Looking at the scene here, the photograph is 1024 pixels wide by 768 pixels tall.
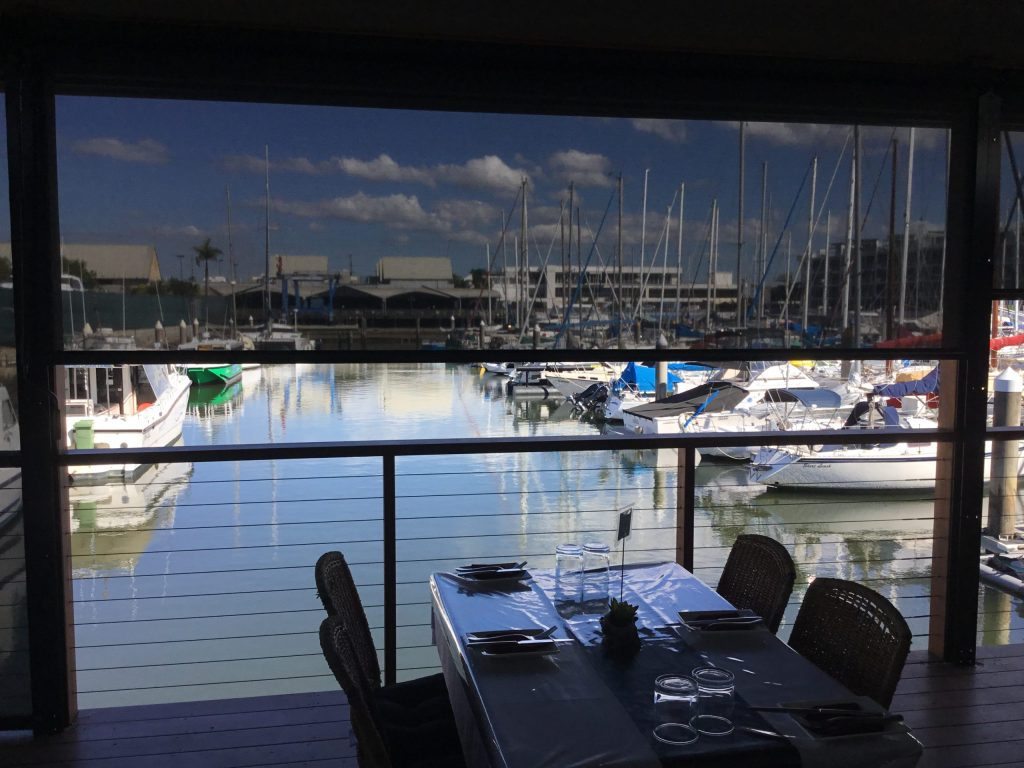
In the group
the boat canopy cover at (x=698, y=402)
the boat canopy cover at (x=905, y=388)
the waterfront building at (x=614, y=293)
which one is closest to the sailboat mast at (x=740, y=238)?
the waterfront building at (x=614, y=293)

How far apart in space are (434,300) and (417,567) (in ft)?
20.4

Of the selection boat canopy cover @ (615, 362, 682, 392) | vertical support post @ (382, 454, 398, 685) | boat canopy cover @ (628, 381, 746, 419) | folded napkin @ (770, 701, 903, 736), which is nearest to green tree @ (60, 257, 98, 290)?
vertical support post @ (382, 454, 398, 685)

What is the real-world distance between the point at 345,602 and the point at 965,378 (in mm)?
2582

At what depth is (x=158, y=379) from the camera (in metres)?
8.23

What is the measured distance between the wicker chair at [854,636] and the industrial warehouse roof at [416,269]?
6.00 ft

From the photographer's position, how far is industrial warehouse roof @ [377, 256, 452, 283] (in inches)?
132

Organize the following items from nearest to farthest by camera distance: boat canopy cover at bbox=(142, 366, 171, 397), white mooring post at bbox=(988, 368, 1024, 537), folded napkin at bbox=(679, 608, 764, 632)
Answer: folded napkin at bbox=(679, 608, 764, 632)
white mooring post at bbox=(988, 368, 1024, 537)
boat canopy cover at bbox=(142, 366, 171, 397)

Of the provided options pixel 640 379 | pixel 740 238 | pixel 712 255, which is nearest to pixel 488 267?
pixel 712 255

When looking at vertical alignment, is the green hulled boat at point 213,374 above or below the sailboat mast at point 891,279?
below

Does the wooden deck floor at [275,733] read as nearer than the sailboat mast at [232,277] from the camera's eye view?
Yes

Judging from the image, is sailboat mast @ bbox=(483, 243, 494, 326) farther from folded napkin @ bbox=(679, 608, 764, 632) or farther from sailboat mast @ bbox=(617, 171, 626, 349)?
folded napkin @ bbox=(679, 608, 764, 632)

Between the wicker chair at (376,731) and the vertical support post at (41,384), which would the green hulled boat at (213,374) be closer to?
the vertical support post at (41,384)

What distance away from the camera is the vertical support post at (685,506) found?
3205 mm

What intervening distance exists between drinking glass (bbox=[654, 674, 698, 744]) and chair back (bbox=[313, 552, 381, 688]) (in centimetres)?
78
